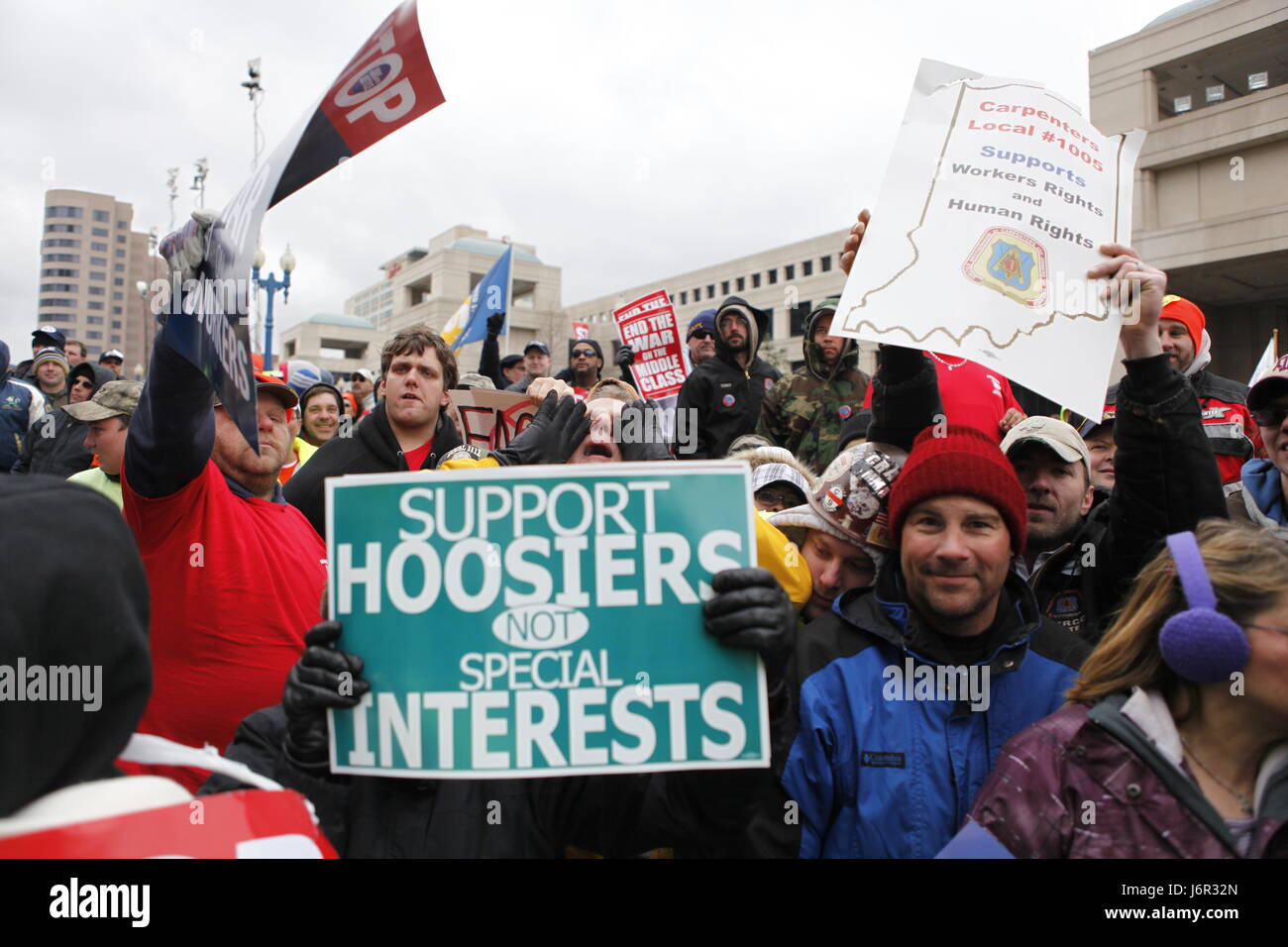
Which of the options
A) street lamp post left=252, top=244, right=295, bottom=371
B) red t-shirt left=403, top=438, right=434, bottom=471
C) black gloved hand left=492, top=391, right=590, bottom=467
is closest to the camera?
black gloved hand left=492, top=391, right=590, bottom=467

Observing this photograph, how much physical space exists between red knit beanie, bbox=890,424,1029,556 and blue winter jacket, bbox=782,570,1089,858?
0.22 m

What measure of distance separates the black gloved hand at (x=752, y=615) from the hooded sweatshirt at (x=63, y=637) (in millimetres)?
1002

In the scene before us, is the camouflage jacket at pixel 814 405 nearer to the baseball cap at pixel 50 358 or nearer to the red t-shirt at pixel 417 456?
the red t-shirt at pixel 417 456

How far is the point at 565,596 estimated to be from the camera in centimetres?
184

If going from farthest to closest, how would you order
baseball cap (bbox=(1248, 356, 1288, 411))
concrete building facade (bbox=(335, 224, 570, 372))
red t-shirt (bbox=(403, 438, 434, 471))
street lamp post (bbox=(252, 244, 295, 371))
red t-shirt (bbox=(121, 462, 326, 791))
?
concrete building facade (bbox=(335, 224, 570, 372))
street lamp post (bbox=(252, 244, 295, 371))
red t-shirt (bbox=(403, 438, 434, 471))
baseball cap (bbox=(1248, 356, 1288, 411))
red t-shirt (bbox=(121, 462, 326, 791))

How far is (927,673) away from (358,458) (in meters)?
2.70

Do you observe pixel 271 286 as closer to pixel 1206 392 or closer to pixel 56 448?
pixel 56 448

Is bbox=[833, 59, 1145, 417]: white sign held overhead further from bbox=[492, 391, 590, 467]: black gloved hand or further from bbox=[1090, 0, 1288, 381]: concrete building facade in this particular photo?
bbox=[1090, 0, 1288, 381]: concrete building facade

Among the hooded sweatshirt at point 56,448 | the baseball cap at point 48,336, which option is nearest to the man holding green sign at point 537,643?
the hooded sweatshirt at point 56,448

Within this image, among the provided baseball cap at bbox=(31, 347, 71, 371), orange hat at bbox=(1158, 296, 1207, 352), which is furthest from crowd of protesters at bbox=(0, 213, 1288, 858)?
baseball cap at bbox=(31, 347, 71, 371)

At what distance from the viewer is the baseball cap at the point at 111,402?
164 inches

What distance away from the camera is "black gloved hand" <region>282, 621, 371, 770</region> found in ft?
5.84
